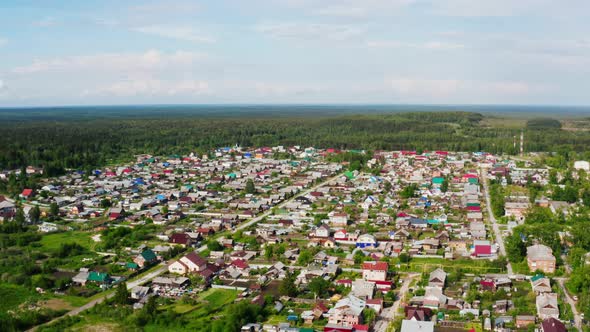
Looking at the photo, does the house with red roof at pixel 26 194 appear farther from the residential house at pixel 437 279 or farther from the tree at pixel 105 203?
the residential house at pixel 437 279

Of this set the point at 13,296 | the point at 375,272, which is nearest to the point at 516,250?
the point at 375,272

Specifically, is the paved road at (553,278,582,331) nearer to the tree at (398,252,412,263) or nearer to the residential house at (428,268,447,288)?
the residential house at (428,268,447,288)

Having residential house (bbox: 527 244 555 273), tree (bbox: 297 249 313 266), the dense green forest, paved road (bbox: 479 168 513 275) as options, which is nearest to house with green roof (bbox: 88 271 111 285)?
tree (bbox: 297 249 313 266)

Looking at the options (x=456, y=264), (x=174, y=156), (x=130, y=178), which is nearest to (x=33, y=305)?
(x=456, y=264)

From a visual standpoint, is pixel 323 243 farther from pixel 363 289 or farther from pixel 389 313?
pixel 389 313

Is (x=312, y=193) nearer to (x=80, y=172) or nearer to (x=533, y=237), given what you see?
(x=533, y=237)
